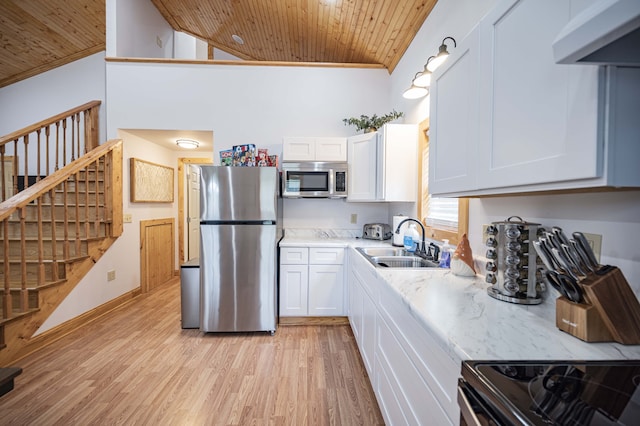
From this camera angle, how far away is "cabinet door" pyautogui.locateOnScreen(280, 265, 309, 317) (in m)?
2.84

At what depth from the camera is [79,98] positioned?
162 inches

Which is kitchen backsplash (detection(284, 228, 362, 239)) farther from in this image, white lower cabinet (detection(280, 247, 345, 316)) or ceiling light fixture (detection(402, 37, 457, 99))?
ceiling light fixture (detection(402, 37, 457, 99))

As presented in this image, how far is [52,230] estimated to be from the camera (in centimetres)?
244

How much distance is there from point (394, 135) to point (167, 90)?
2.76m

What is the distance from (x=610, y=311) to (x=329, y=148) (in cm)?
259

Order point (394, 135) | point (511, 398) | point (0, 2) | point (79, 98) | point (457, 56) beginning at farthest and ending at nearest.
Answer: point (79, 98) → point (0, 2) → point (394, 135) → point (457, 56) → point (511, 398)

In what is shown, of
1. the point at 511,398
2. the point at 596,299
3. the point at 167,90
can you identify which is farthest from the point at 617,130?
the point at 167,90

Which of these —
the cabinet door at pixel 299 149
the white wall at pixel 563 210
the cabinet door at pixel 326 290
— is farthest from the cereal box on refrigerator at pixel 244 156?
the white wall at pixel 563 210

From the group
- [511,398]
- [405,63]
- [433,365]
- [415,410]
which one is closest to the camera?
[511,398]

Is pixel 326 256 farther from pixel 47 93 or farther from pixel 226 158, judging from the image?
pixel 47 93

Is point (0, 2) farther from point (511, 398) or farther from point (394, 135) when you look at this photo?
point (511, 398)

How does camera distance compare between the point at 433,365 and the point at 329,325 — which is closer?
the point at 433,365

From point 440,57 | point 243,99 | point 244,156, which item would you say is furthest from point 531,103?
point 243,99

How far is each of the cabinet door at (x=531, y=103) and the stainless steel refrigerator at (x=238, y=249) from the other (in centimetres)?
199
